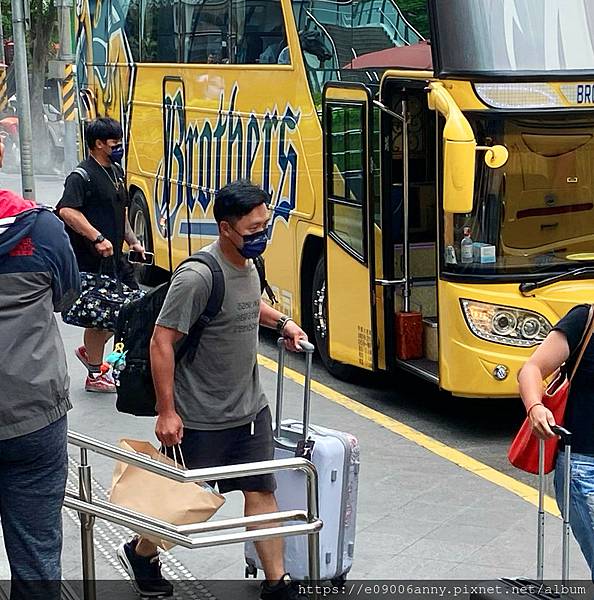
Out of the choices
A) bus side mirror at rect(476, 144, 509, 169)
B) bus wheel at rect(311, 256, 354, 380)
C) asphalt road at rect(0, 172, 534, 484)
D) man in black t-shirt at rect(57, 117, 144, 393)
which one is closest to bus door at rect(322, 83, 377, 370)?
bus wheel at rect(311, 256, 354, 380)

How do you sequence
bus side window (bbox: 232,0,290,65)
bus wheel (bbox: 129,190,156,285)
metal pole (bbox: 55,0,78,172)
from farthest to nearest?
metal pole (bbox: 55,0,78,172)
bus wheel (bbox: 129,190,156,285)
bus side window (bbox: 232,0,290,65)

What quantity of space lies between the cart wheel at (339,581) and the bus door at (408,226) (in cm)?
328

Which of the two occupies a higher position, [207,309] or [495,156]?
[495,156]

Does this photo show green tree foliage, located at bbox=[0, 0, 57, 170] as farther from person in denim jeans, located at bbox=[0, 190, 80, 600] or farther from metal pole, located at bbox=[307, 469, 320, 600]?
person in denim jeans, located at bbox=[0, 190, 80, 600]

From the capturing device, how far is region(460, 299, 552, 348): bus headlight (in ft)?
26.8

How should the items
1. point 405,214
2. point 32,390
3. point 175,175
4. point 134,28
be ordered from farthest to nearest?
point 134,28, point 175,175, point 405,214, point 32,390

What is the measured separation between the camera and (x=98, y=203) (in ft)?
30.1

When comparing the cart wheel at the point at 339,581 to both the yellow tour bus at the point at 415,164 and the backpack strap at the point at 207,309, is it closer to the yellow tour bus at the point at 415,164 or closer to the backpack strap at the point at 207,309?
the backpack strap at the point at 207,309

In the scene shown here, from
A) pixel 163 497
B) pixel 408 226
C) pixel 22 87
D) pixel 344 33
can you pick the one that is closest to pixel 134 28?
pixel 22 87

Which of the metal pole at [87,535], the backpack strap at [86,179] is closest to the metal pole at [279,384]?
the metal pole at [87,535]

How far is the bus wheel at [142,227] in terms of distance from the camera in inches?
564

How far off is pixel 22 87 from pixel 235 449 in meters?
13.9

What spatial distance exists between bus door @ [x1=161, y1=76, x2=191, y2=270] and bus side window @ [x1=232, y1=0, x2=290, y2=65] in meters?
1.47

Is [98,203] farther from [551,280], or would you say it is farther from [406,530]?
[406,530]
